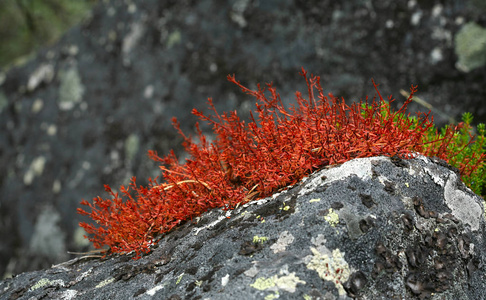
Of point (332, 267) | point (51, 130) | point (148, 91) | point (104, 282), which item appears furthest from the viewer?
point (51, 130)

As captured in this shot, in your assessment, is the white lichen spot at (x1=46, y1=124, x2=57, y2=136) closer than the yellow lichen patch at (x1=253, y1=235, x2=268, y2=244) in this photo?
No

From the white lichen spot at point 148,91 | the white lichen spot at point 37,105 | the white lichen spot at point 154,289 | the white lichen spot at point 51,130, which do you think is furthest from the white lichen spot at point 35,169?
the white lichen spot at point 154,289

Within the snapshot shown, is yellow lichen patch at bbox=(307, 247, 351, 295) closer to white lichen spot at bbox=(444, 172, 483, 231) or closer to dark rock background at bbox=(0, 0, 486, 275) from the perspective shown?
white lichen spot at bbox=(444, 172, 483, 231)

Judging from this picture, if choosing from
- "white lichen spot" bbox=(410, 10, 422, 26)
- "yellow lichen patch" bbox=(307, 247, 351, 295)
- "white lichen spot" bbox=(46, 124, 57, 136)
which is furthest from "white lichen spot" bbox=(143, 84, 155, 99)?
"yellow lichen patch" bbox=(307, 247, 351, 295)

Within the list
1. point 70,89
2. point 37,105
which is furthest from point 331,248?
point 37,105

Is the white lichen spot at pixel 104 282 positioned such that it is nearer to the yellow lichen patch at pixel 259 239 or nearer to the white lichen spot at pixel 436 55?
the yellow lichen patch at pixel 259 239

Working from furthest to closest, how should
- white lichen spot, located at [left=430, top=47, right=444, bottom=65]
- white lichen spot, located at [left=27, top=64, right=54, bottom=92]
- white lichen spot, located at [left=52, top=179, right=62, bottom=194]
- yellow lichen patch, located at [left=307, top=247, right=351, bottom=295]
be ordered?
1. white lichen spot, located at [left=27, top=64, right=54, bottom=92]
2. white lichen spot, located at [left=52, top=179, right=62, bottom=194]
3. white lichen spot, located at [left=430, top=47, right=444, bottom=65]
4. yellow lichen patch, located at [left=307, top=247, right=351, bottom=295]

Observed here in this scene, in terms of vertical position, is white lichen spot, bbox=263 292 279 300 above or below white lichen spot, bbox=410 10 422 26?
below

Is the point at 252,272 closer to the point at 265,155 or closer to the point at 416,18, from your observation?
the point at 265,155
